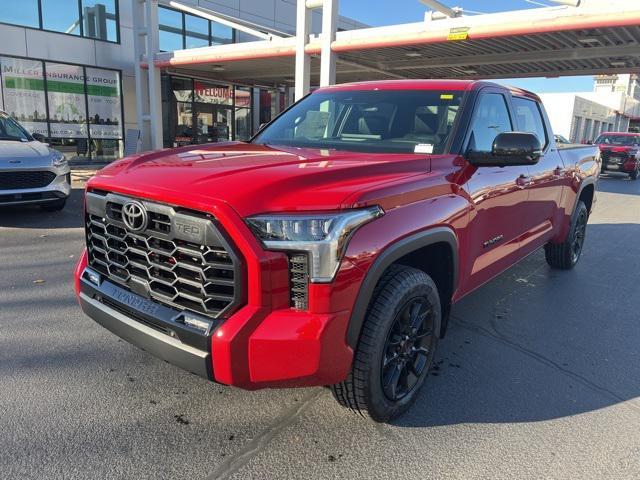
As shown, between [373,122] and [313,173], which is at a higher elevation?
[373,122]

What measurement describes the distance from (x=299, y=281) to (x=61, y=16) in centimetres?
1672

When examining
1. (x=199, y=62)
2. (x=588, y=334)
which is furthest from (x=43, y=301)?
(x=199, y=62)

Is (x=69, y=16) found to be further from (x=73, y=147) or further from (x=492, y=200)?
(x=492, y=200)

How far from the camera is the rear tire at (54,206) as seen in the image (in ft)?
25.5

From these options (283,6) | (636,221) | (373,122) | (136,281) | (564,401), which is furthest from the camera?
(283,6)

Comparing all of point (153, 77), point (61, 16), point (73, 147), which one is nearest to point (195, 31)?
point (153, 77)

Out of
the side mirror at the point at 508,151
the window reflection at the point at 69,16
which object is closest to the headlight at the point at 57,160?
the side mirror at the point at 508,151

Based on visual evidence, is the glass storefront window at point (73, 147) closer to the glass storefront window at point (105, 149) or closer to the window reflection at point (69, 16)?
the glass storefront window at point (105, 149)

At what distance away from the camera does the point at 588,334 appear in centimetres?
405

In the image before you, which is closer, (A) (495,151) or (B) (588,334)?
(A) (495,151)

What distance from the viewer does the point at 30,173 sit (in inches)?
277

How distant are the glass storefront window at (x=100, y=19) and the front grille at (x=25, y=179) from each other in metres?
10.8

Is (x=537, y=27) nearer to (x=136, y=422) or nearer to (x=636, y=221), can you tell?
(x=636, y=221)

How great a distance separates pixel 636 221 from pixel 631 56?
21.0 feet
